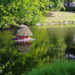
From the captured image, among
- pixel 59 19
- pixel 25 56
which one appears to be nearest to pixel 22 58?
pixel 25 56

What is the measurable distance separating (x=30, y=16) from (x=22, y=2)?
942 millimetres

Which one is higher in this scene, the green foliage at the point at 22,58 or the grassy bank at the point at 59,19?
the green foliage at the point at 22,58

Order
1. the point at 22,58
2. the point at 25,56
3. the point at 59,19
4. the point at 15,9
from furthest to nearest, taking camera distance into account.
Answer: the point at 59,19, the point at 25,56, the point at 22,58, the point at 15,9

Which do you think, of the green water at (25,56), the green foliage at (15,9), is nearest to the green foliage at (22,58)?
the green water at (25,56)

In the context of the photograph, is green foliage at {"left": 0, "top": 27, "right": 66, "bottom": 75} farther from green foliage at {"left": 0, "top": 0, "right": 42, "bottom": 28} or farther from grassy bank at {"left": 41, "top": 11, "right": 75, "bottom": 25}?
grassy bank at {"left": 41, "top": 11, "right": 75, "bottom": 25}

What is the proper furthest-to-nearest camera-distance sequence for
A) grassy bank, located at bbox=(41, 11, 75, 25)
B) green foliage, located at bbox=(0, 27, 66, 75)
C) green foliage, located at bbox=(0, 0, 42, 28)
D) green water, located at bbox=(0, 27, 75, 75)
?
grassy bank, located at bbox=(41, 11, 75, 25)
green water, located at bbox=(0, 27, 75, 75)
green foliage, located at bbox=(0, 27, 66, 75)
green foliage, located at bbox=(0, 0, 42, 28)

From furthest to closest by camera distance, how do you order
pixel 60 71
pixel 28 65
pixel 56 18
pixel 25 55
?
pixel 56 18, pixel 25 55, pixel 28 65, pixel 60 71

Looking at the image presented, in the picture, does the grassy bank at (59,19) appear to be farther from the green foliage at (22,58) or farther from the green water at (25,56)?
the green foliage at (22,58)

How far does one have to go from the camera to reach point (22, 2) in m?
12.9

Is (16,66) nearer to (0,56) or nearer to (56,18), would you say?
(0,56)

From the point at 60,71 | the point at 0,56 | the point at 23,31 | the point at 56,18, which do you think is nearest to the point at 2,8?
the point at 0,56

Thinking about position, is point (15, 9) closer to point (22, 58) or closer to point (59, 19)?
point (22, 58)

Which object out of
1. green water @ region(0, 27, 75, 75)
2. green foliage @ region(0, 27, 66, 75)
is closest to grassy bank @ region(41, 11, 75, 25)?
green water @ region(0, 27, 75, 75)

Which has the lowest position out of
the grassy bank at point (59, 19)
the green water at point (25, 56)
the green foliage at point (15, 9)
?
the grassy bank at point (59, 19)
